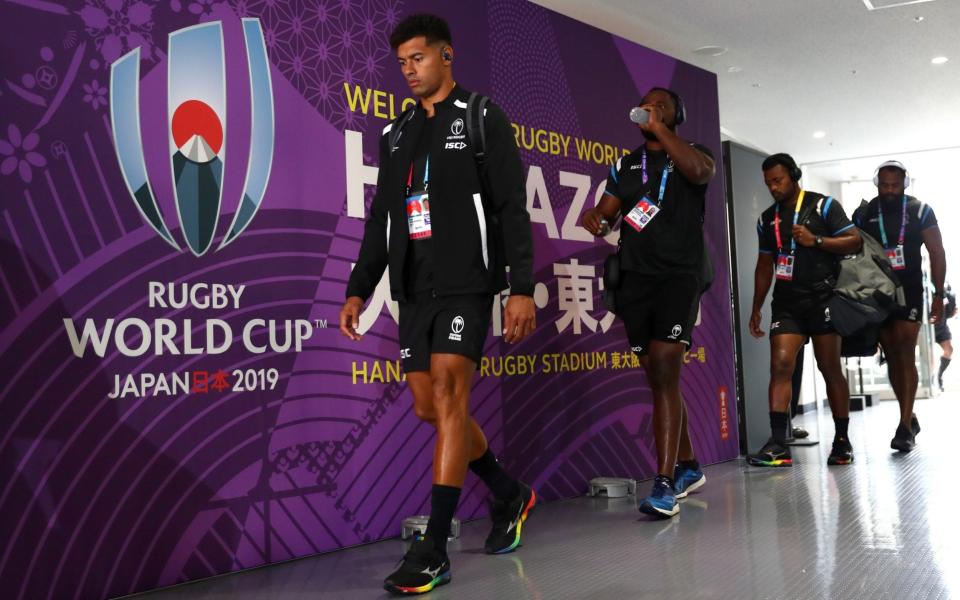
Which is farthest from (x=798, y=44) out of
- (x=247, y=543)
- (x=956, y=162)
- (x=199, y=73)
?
(x=956, y=162)

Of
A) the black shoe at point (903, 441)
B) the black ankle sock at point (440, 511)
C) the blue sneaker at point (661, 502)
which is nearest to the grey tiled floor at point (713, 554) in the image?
the blue sneaker at point (661, 502)

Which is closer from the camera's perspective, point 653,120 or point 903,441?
point 653,120

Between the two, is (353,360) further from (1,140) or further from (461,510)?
(1,140)

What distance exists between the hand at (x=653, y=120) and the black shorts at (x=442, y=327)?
132 centimetres

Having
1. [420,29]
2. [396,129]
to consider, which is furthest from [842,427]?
[420,29]

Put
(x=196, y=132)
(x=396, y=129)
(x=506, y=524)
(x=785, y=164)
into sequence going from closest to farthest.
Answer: (x=396, y=129), (x=196, y=132), (x=506, y=524), (x=785, y=164)

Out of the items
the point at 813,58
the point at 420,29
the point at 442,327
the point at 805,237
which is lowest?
the point at 442,327

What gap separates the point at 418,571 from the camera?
102 inches

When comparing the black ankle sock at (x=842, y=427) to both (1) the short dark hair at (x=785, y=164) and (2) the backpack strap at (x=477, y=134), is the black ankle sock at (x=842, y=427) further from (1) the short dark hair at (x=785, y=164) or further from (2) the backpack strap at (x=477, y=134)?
(2) the backpack strap at (x=477, y=134)

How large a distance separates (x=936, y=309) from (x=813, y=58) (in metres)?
2.11

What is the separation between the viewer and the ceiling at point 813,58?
227 inches

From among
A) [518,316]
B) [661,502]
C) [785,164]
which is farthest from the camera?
[785,164]

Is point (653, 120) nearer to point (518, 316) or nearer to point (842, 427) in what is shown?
point (518, 316)

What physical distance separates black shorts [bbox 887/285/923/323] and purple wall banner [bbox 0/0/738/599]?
265 centimetres
